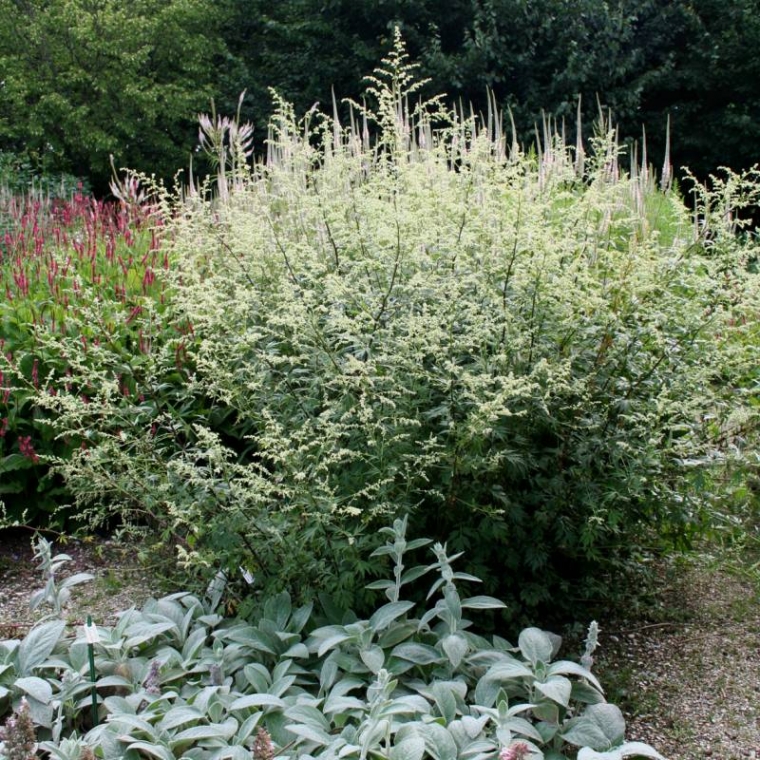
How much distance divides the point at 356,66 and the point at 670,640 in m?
14.7

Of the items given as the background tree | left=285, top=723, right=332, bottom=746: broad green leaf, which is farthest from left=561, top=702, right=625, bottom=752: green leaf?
the background tree

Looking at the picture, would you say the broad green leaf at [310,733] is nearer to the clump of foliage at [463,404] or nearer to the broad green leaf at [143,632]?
the clump of foliage at [463,404]

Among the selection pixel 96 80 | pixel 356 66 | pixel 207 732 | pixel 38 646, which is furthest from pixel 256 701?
pixel 356 66

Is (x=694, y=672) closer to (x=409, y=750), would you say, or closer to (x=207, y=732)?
(x=409, y=750)

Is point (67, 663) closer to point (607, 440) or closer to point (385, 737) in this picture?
point (385, 737)

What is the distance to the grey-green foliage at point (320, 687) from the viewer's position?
2.27m

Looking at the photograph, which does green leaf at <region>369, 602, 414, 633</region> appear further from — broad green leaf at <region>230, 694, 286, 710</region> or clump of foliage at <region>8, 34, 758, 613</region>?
broad green leaf at <region>230, 694, 286, 710</region>

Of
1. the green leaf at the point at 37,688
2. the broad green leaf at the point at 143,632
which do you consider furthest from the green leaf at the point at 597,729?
the green leaf at the point at 37,688

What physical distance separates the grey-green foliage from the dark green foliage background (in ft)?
41.4

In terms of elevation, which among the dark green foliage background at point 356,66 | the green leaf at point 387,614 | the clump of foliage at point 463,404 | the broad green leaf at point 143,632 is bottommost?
the broad green leaf at point 143,632

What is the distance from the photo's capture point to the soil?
2.77 m

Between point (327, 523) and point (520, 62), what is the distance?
1350cm

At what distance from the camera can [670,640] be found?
10.7 feet

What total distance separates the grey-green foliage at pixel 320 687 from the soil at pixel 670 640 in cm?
32
